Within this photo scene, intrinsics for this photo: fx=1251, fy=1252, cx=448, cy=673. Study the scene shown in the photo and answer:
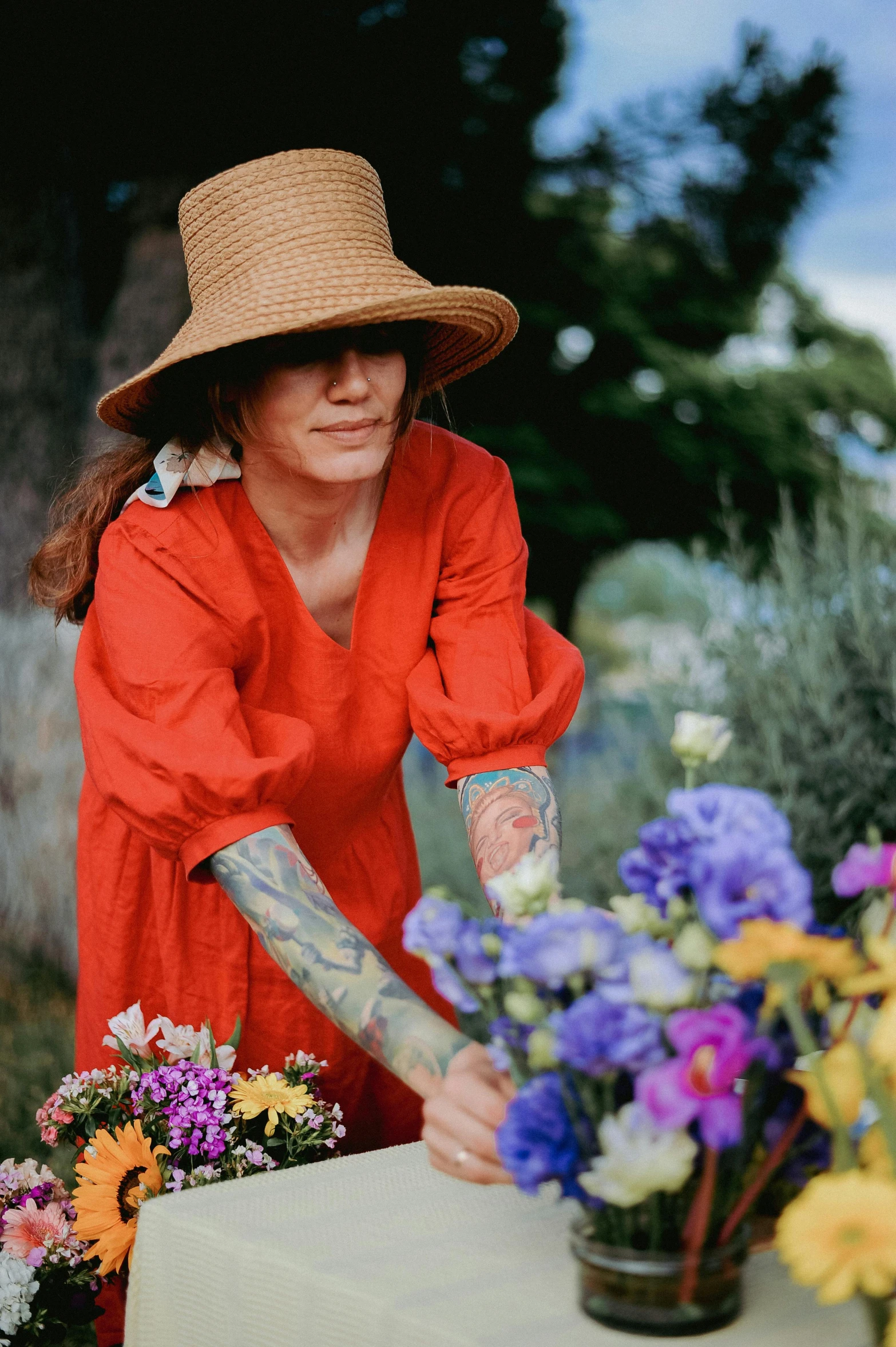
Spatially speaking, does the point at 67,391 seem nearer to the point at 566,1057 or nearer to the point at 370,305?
the point at 370,305

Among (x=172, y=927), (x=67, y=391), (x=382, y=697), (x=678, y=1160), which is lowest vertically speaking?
(x=67, y=391)

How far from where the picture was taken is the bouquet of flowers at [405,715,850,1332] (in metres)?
0.76

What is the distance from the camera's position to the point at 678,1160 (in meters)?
0.76

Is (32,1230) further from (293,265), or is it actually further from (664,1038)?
(293,265)

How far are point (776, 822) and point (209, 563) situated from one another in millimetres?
969

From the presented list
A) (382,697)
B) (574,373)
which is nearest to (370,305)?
(382,697)

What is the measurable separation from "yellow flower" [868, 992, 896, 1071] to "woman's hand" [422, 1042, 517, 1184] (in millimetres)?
328

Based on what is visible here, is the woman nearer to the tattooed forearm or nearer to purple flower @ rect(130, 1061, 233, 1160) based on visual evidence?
the tattooed forearm

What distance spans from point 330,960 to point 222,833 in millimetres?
183

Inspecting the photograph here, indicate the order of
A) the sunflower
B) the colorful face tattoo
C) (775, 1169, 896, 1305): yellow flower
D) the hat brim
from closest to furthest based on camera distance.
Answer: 1. (775, 1169, 896, 1305): yellow flower
2. the sunflower
3. the hat brim
4. the colorful face tattoo

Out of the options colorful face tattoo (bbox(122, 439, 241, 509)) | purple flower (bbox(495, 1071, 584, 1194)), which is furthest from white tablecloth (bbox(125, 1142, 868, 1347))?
colorful face tattoo (bbox(122, 439, 241, 509))

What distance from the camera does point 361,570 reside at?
1.81m

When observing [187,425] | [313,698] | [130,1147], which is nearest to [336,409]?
[187,425]

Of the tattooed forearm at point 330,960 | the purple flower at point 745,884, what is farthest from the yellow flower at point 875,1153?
the tattooed forearm at point 330,960
